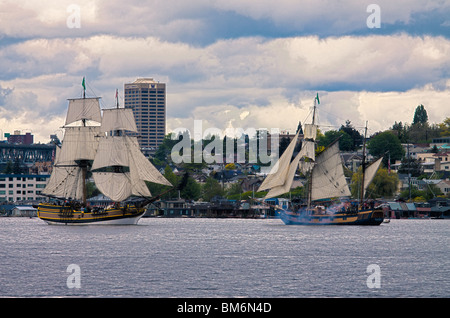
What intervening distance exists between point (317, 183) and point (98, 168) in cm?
3746

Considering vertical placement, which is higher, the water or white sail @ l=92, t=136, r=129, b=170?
white sail @ l=92, t=136, r=129, b=170

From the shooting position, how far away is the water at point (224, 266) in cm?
5712

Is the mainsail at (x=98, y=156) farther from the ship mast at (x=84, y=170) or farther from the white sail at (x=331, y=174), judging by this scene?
the white sail at (x=331, y=174)

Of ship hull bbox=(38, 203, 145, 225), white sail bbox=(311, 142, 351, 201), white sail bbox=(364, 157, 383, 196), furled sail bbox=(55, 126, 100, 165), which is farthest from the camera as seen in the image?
furled sail bbox=(55, 126, 100, 165)

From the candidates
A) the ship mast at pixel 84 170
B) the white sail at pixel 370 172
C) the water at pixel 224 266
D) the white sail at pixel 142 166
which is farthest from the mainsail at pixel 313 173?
the ship mast at pixel 84 170

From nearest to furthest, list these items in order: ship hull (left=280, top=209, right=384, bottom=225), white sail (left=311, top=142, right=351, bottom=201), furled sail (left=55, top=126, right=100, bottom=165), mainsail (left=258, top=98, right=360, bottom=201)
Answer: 1. mainsail (left=258, top=98, right=360, bottom=201)
2. white sail (left=311, top=142, right=351, bottom=201)
3. ship hull (left=280, top=209, right=384, bottom=225)
4. furled sail (left=55, top=126, right=100, bottom=165)

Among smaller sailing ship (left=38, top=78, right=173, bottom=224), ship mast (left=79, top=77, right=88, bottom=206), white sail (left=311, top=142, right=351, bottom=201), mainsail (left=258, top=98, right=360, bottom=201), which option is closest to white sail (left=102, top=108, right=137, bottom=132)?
smaller sailing ship (left=38, top=78, right=173, bottom=224)

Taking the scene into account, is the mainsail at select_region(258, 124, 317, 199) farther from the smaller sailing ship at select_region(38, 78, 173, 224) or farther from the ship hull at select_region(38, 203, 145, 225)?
the ship hull at select_region(38, 203, 145, 225)

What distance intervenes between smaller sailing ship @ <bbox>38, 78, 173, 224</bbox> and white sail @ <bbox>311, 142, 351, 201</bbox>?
85.4ft

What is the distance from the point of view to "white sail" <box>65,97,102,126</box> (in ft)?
508

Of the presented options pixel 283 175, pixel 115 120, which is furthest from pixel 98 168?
pixel 283 175

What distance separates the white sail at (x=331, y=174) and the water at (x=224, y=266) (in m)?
28.4
